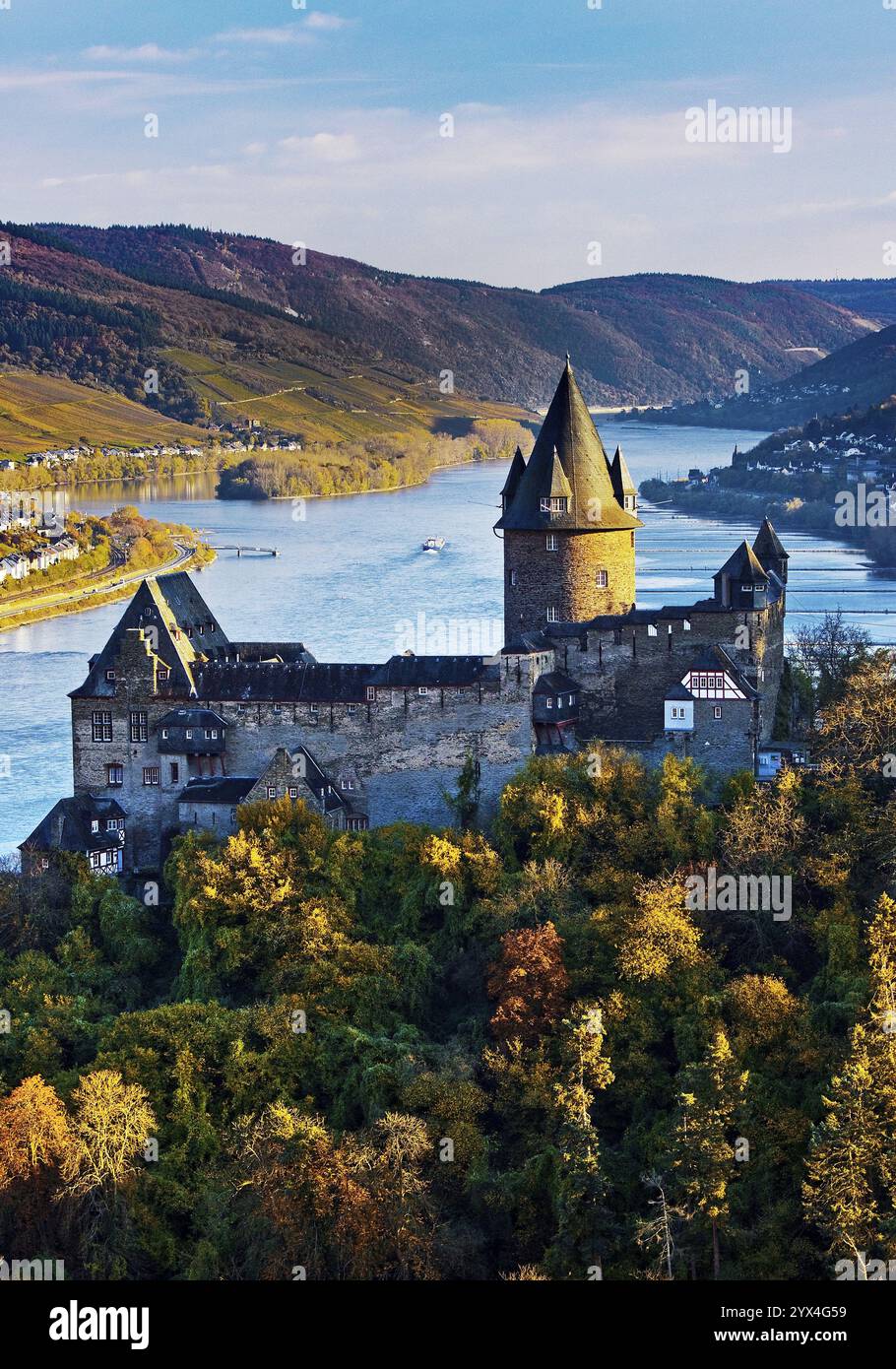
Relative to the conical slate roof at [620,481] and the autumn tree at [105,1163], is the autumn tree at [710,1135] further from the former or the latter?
the conical slate roof at [620,481]

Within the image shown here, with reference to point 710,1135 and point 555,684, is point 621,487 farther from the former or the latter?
point 710,1135

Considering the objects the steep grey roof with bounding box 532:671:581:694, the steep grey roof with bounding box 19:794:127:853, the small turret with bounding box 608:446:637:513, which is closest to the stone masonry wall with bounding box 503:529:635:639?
the small turret with bounding box 608:446:637:513

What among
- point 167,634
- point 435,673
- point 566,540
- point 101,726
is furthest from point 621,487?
point 101,726

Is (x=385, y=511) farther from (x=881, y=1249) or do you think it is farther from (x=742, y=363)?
(x=742, y=363)

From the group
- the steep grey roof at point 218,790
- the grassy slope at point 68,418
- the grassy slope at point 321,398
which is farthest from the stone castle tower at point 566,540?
the grassy slope at point 321,398

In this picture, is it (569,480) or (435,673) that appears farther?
(569,480)

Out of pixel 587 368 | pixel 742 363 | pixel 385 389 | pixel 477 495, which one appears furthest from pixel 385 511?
pixel 742 363
